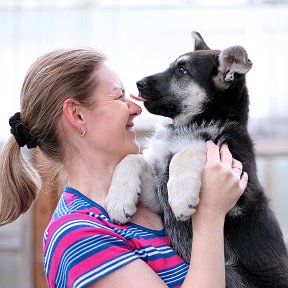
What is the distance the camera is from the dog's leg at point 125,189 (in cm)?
201

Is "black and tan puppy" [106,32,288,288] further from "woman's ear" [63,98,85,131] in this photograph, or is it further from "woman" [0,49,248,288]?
"woman's ear" [63,98,85,131]

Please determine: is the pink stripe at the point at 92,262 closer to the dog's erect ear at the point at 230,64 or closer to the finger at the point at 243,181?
the finger at the point at 243,181

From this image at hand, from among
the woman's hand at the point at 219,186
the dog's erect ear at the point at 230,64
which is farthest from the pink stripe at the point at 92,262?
the dog's erect ear at the point at 230,64

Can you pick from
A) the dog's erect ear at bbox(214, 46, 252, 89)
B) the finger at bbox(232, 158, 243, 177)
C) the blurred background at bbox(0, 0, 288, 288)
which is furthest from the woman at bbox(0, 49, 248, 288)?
the blurred background at bbox(0, 0, 288, 288)

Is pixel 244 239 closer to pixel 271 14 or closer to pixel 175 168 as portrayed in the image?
pixel 175 168

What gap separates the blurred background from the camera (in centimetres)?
478

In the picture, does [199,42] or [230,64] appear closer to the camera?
[230,64]

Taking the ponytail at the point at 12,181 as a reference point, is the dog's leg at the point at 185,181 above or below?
above

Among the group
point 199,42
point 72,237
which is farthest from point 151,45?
point 72,237

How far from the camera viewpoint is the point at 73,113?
2107 millimetres

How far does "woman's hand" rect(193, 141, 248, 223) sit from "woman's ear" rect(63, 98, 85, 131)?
408 millimetres

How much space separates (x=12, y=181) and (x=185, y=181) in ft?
1.94

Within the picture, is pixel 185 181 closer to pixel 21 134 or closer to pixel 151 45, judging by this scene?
pixel 21 134

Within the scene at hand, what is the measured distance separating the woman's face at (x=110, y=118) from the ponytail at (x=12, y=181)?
0.26 meters
